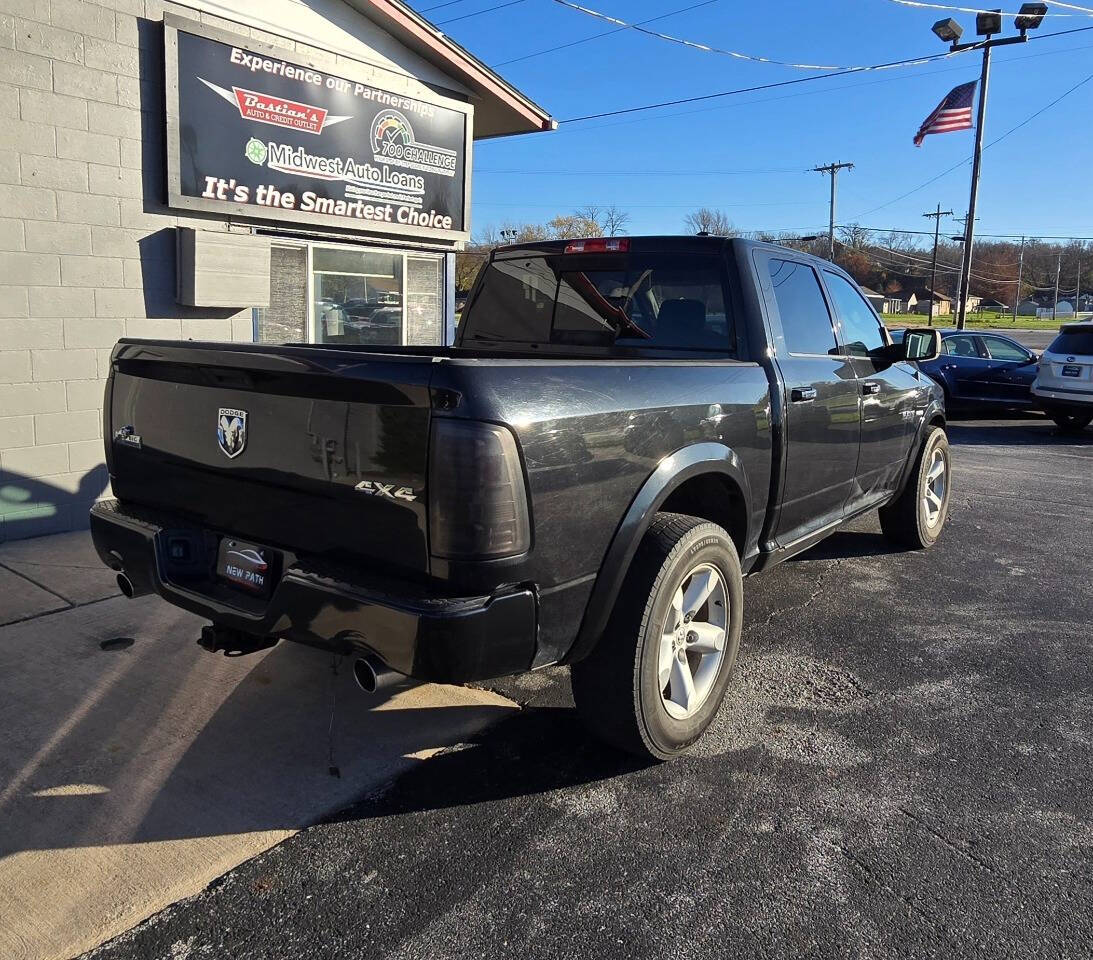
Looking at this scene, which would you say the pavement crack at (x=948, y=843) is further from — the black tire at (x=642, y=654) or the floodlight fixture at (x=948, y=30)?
the floodlight fixture at (x=948, y=30)

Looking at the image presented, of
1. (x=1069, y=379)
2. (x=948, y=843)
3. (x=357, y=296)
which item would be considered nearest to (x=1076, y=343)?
(x=1069, y=379)

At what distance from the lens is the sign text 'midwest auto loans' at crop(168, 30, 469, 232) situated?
6.86 metres

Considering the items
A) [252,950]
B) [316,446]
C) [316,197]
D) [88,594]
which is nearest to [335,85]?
[316,197]

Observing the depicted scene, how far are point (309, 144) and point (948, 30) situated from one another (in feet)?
60.3

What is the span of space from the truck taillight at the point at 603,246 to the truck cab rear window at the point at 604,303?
24mm

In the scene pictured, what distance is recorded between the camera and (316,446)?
2711mm

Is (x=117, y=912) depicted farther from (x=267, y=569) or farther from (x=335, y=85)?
(x=335, y=85)

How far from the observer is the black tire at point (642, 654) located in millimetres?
3082

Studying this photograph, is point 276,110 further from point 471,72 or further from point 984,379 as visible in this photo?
point 984,379

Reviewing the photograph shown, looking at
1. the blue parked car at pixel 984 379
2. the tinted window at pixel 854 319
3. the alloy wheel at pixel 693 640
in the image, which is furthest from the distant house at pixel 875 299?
the alloy wheel at pixel 693 640

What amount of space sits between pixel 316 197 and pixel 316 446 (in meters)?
5.84

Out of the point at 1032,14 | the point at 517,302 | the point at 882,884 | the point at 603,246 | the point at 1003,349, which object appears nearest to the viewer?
the point at 882,884

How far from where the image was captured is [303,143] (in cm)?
768

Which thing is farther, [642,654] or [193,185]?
[193,185]
